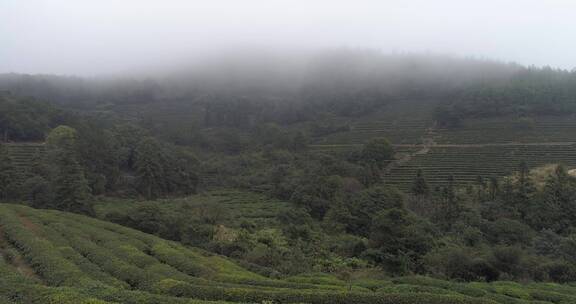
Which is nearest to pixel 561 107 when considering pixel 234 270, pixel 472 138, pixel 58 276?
pixel 472 138

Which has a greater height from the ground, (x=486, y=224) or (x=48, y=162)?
(x=48, y=162)

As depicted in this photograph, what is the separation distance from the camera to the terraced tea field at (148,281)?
11809 mm

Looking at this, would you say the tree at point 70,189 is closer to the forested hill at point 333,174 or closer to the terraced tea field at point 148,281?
the forested hill at point 333,174

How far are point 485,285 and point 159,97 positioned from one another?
12302cm

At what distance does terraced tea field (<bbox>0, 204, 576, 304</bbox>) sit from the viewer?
11.8m

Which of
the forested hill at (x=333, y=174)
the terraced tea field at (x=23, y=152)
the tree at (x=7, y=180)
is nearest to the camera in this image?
the forested hill at (x=333, y=174)

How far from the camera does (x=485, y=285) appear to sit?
16.8 metres

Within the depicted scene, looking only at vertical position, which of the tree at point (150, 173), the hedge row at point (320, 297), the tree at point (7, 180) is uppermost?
the hedge row at point (320, 297)

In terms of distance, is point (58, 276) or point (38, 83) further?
point (38, 83)

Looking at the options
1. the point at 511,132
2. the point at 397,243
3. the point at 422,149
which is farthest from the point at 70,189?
the point at 511,132

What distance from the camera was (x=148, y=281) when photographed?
14.6 metres

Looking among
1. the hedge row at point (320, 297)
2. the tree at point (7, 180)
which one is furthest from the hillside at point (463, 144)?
the tree at point (7, 180)

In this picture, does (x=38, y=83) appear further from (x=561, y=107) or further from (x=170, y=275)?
(x=561, y=107)

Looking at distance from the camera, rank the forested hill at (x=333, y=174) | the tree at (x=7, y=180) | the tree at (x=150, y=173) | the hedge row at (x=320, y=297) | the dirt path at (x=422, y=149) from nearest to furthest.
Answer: the hedge row at (x=320, y=297), the forested hill at (x=333, y=174), the tree at (x=7, y=180), the tree at (x=150, y=173), the dirt path at (x=422, y=149)
